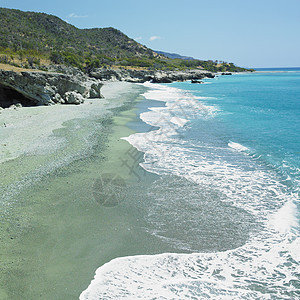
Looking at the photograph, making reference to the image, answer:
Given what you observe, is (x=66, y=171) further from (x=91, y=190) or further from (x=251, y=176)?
(x=251, y=176)

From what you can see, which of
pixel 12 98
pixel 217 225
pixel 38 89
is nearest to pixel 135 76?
pixel 12 98

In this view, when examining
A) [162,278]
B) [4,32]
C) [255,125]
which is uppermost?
[4,32]

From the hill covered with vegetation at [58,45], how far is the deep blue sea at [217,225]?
35.3 m

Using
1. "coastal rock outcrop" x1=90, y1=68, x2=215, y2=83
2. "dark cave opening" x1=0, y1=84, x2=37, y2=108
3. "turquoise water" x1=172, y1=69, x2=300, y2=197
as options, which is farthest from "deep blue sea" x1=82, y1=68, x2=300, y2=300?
"coastal rock outcrop" x1=90, y1=68, x2=215, y2=83

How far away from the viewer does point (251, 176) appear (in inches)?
487

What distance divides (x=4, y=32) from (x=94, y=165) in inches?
3408

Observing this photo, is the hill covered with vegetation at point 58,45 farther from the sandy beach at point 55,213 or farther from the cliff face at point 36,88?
the sandy beach at point 55,213

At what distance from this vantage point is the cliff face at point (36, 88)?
26.9m

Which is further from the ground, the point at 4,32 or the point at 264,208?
the point at 4,32

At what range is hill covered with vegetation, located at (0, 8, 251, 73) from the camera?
65.6 m

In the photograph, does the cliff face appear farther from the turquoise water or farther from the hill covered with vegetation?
the turquoise water

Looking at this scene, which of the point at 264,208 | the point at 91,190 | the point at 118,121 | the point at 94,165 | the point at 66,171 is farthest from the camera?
the point at 118,121

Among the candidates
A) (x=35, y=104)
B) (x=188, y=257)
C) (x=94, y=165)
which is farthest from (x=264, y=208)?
(x=35, y=104)

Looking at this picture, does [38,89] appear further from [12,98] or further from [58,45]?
[58,45]
